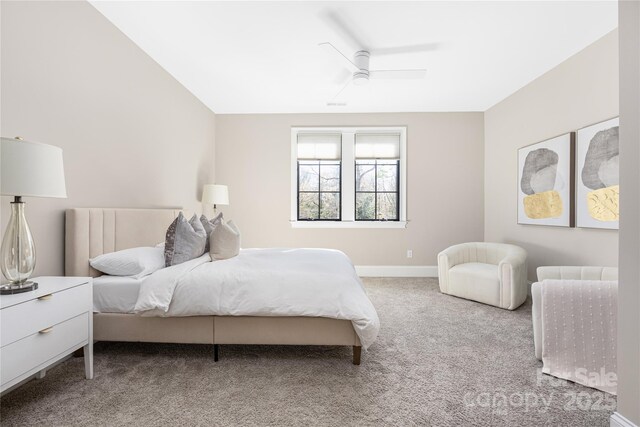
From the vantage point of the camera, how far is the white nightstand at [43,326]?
1.34m

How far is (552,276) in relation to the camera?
7.97 ft

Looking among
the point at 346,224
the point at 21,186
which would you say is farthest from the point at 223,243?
the point at 346,224

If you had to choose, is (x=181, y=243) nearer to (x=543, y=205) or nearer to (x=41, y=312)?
(x=41, y=312)

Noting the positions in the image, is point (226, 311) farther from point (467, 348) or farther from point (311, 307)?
point (467, 348)

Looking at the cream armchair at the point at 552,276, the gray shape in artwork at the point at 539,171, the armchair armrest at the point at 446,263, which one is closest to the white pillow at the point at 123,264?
the cream armchair at the point at 552,276

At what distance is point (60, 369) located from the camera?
198 cm

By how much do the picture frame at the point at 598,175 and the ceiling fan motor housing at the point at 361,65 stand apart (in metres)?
2.29

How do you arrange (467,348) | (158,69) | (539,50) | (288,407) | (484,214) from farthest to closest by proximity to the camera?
(484,214)
(158,69)
(539,50)
(467,348)
(288,407)

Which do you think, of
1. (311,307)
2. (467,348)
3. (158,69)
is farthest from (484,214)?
(158,69)

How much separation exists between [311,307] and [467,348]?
1.36 metres

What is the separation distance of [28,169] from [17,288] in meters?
0.62

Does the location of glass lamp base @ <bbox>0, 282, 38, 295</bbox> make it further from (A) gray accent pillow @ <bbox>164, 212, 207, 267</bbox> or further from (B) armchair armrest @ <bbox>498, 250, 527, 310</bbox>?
(B) armchair armrest @ <bbox>498, 250, 527, 310</bbox>

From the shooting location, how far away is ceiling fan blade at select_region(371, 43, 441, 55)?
9.46ft

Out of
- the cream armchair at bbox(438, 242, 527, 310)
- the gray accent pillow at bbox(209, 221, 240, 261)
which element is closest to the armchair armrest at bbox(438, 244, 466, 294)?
the cream armchair at bbox(438, 242, 527, 310)
